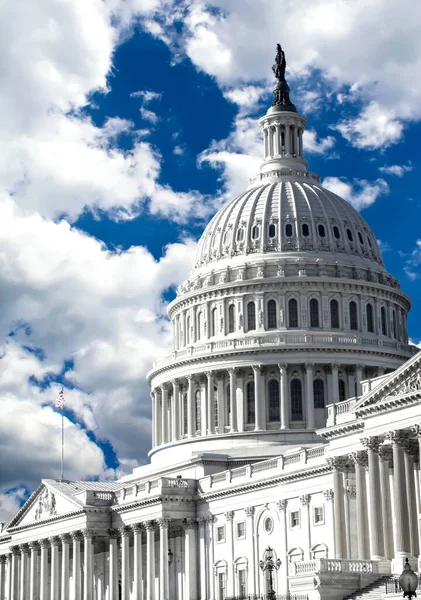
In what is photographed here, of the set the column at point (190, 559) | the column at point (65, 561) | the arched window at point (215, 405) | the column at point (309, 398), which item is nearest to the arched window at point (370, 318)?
the column at point (309, 398)

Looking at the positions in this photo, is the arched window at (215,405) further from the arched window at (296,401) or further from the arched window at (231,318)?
the arched window at (296,401)

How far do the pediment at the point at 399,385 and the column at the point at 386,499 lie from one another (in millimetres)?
3252

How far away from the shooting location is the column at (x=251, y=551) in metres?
107

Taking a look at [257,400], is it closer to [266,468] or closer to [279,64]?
[266,468]

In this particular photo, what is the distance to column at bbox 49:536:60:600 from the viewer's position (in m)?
130

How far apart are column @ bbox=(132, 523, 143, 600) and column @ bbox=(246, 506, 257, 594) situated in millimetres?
13556

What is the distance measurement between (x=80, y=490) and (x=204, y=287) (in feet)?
87.0

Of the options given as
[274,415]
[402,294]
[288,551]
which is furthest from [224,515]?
[402,294]

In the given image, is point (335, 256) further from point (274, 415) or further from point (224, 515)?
point (224, 515)

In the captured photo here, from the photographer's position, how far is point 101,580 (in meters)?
129

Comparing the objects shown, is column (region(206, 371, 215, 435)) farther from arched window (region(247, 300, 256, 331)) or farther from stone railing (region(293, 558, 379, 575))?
stone railing (region(293, 558, 379, 575))

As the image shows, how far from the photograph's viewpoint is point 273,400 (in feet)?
434

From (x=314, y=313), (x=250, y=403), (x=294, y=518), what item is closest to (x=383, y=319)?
(x=314, y=313)

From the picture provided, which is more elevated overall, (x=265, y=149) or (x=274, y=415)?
(x=265, y=149)
